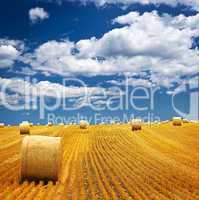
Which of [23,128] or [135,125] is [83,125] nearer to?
[135,125]

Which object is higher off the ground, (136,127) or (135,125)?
(135,125)

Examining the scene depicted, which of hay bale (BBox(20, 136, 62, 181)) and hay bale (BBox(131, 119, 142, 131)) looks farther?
hay bale (BBox(131, 119, 142, 131))

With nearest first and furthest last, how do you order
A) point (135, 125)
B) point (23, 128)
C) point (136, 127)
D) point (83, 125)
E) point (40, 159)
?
1. point (40, 159)
2. point (23, 128)
3. point (135, 125)
4. point (136, 127)
5. point (83, 125)

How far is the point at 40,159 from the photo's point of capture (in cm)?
1553

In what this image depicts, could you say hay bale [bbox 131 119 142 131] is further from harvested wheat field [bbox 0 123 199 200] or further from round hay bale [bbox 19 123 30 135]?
harvested wheat field [bbox 0 123 199 200]

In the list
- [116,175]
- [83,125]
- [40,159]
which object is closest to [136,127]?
[83,125]

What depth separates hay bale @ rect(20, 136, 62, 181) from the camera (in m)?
15.3

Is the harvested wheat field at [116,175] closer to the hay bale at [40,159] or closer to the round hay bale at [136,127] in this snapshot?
the hay bale at [40,159]

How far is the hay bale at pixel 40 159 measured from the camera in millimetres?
15336

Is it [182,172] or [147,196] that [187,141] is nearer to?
[182,172]

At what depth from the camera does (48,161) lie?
1557cm

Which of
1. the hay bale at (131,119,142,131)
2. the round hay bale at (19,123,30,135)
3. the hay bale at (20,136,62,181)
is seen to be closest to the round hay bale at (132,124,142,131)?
the hay bale at (131,119,142,131)

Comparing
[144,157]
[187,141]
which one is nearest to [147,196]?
[144,157]

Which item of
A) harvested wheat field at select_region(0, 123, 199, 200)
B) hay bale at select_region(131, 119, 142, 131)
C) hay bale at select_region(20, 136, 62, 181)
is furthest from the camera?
hay bale at select_region(131, 119, 142, 131)
